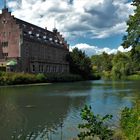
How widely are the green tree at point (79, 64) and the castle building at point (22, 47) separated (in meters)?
8.19

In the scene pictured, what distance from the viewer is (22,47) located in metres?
89.8

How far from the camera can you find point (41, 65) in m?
96.1

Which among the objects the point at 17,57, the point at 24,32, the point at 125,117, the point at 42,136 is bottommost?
the point at 42,136

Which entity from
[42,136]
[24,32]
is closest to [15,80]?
[24,32]

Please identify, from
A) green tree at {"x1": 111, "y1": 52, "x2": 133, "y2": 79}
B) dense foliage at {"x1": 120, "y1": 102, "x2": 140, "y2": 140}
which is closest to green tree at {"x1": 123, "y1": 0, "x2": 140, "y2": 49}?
dense foliage at {"x1": 120, "y1": 102, "x2": 140, "y2": 140}

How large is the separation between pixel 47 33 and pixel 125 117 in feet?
323

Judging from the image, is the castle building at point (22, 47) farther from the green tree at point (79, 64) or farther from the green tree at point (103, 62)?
the green tree at point (103, 62)

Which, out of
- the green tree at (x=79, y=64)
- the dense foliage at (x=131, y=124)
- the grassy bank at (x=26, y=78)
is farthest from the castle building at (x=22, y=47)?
the dense foliage at (x=131, y=124)

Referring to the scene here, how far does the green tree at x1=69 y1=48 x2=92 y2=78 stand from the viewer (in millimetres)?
108844

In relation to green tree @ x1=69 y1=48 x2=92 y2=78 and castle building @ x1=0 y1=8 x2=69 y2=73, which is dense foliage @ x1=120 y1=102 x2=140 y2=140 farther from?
green tree @ x1=69 y1=48 x2=92 y2=78

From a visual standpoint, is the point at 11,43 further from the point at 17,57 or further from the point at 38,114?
the point at 38,114

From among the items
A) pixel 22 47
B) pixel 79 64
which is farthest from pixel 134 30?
pixel 79 64

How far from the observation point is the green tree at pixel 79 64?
10884 centimetres

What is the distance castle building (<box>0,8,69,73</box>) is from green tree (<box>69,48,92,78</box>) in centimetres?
819
